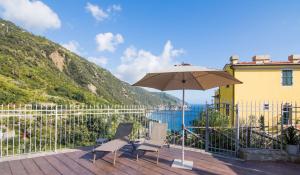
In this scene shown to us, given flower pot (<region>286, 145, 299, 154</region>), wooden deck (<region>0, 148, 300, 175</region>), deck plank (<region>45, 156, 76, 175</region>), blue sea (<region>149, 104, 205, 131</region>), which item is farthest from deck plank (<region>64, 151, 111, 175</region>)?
flower pot (<region>286, 145, 299, 154</region>)

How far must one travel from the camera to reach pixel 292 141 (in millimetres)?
6129

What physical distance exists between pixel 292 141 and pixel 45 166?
20.1ft

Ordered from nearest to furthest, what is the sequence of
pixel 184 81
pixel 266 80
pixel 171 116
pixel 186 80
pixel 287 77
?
pixel 184 81
pixel 186 80
pixel 171 116
pixel 287 77
pixel 266 80

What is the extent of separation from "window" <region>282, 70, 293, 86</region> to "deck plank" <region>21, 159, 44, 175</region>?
79.9ft

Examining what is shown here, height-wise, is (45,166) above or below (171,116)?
below

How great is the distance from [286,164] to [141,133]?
4.96m

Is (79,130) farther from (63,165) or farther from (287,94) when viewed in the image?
(287,94)

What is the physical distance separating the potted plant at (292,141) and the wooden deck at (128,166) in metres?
0.42

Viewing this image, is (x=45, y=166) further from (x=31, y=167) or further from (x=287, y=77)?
(x=287, y=77)

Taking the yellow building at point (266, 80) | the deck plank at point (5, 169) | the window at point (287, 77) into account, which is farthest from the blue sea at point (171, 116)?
the window at point (287, 77)

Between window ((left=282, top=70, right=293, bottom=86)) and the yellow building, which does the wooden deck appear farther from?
window ((left=282, top=70, right=293, bottom=86))

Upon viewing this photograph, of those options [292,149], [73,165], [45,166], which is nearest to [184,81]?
[73,165]

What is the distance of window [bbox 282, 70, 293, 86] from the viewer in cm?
2330

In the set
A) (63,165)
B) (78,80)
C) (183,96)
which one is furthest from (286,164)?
(78,80)
